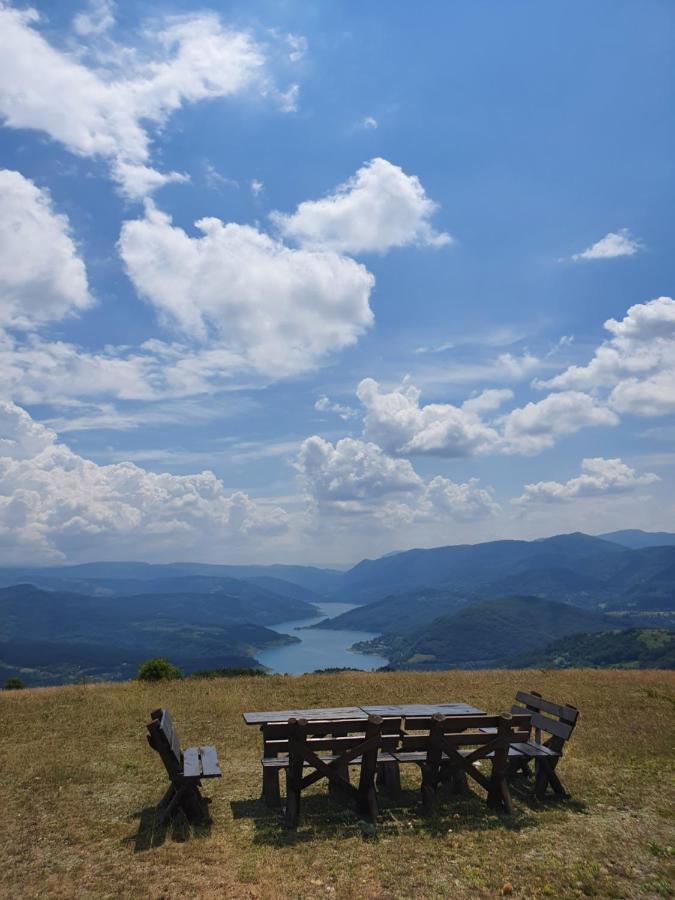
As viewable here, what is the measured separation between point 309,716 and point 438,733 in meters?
2.36

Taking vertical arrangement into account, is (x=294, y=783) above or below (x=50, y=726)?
above

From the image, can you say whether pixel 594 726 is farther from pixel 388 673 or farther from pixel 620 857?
pixel 388 673

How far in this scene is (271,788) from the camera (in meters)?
9.53

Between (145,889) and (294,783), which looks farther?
(294,783)

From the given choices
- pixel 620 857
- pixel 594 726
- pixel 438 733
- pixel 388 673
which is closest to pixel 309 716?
pixel 438 733

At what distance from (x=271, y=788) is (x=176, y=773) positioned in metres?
1.74

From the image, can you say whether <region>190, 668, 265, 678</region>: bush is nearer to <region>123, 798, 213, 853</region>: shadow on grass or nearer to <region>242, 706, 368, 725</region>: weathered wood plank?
<region>242, 706, 368, 725</region>: weathered wood plank

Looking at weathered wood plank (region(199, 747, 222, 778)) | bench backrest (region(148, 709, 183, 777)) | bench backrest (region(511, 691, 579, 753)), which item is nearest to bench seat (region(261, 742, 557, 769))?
bench backrest (region(511, 691, 579, 753))

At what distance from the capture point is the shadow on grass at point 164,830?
8.03 meters

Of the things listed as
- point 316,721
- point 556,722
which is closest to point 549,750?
point 556,722

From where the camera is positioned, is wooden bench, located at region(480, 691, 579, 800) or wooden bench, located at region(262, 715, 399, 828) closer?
wooden bench, located at region(262, 715, 399, 828)

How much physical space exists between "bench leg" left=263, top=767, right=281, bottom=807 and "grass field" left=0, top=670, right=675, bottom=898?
0.56 ft

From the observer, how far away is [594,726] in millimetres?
14742

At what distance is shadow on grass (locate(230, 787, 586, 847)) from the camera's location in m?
8.33
